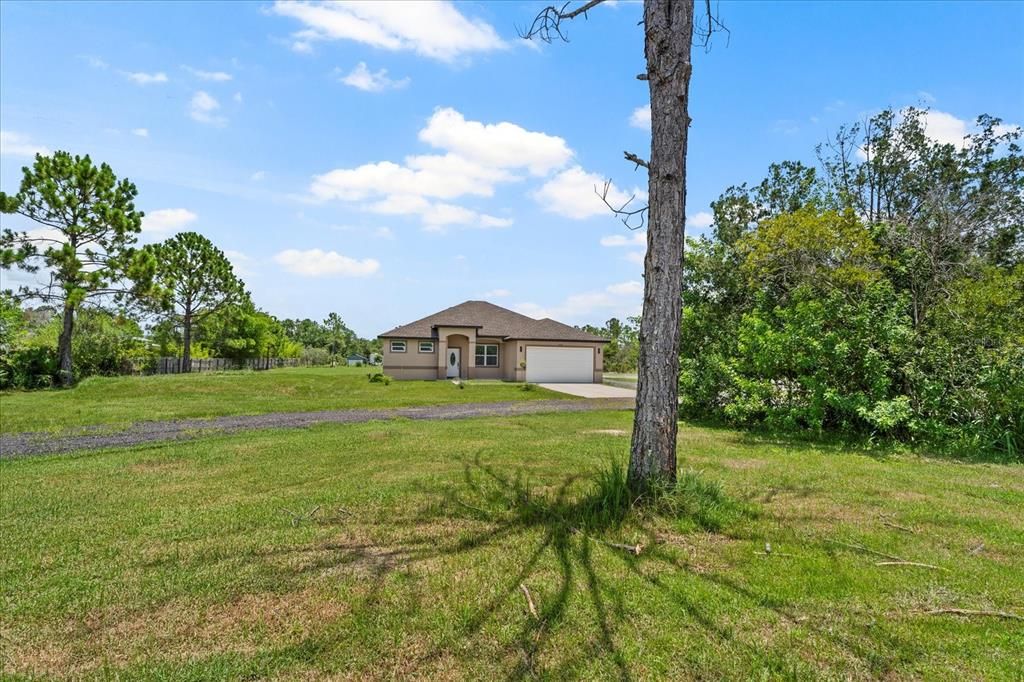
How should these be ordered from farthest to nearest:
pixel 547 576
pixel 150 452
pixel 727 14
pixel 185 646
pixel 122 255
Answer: pixel 122 255 < pixel 150 452 < pixel 727 14 < pixel 547 576 < pixel 185 646

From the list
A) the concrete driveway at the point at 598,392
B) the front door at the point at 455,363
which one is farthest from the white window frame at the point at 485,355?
the concrete driveway at the point at 598,392

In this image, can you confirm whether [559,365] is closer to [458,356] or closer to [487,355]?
[487,355]

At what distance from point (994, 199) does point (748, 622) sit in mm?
16069

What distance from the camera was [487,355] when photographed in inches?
1135

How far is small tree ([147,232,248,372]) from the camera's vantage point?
107 ft

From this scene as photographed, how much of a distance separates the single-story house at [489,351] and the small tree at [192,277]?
16398 mm

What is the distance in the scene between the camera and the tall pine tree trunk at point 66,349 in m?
21.7

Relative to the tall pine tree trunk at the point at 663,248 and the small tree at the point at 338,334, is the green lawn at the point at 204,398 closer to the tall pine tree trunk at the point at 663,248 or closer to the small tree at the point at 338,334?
the tall pine tree trunk at the point at 663,248

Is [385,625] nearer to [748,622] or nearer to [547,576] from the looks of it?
[547,576]

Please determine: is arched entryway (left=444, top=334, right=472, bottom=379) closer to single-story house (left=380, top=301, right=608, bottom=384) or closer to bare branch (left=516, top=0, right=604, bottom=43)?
single-story house (left=380, top=301, right=608, bottom=384)

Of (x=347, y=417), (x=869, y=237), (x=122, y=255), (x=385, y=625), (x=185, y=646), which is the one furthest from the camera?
(x=122, y=255)

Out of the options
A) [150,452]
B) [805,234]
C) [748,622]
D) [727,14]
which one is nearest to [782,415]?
[805,234]

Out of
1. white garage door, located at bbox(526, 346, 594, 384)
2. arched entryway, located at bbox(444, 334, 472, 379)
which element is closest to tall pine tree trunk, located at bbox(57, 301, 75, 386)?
arched entryway, located at bbox(444, 334, 472, 379)

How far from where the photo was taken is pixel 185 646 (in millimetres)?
2463
